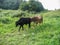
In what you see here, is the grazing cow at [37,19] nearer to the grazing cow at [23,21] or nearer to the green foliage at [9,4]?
the grazing cow at [23,21]

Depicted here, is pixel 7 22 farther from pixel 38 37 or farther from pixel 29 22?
pixel 38 37

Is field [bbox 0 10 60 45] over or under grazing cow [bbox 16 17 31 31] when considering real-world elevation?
under

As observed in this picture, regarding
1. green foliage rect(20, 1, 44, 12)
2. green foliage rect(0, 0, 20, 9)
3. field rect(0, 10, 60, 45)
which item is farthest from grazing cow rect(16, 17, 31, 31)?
green foliage rect(0, 0, 20, 9)

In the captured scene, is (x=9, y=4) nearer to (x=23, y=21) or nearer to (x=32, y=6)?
(x=32, y=6)

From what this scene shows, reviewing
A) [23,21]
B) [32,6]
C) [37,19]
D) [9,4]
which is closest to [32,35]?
[23,21]

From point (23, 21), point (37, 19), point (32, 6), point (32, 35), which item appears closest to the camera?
point (32, 35)

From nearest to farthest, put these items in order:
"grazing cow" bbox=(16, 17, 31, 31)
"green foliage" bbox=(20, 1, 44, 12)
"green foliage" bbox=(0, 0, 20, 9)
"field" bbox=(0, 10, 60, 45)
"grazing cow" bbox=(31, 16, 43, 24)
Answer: "field" bbox=(0, 10, 60, 45)
"grazing cow" bbox=(16, 17, 31, 31)
"grazing cow" bbox=(31, 16, 43, 24)
"green foliage" bbox=(20, 1, 44, 12)
"green foliage" bbox=(0, 0, 20, 9)

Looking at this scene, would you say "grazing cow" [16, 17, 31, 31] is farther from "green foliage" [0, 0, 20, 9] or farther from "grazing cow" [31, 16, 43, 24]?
"green foliage" [0, 0, 20, 9]

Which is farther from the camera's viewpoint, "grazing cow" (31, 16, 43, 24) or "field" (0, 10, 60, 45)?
"grazing cow" (31, 16, 43, 24)

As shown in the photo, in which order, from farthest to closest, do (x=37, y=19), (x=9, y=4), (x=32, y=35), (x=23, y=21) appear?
(x=9, y=4), (x=37, y=19), (x=23, y=21), (x=32, y=35)

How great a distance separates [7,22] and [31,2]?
958 centimetres

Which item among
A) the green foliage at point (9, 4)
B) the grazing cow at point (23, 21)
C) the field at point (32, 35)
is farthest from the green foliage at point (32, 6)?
the grazing cow at point (23, 21)

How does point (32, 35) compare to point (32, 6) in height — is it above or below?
below

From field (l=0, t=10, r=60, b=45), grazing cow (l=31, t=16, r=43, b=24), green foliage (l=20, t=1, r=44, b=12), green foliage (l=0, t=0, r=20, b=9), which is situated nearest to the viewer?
field (l=0, t=10, r=60, b=45)
